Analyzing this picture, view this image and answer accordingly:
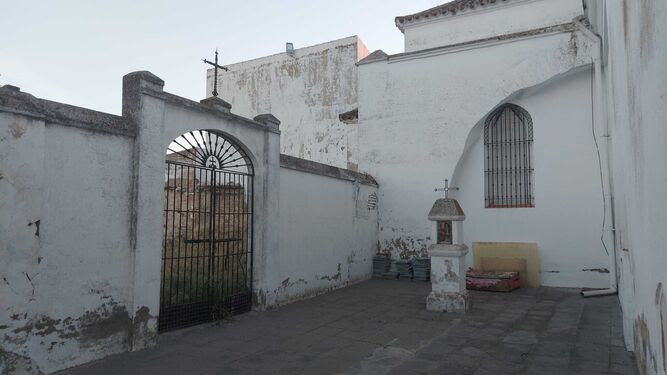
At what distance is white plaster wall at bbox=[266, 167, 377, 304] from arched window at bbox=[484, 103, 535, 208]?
9.84 ft

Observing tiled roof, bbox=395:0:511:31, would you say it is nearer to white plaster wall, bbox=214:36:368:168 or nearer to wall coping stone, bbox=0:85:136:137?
white plaster wall, bbox=214:36:368:168

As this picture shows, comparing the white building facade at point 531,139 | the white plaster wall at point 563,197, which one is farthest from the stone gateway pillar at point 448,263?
the white plaster wall at point 563,197

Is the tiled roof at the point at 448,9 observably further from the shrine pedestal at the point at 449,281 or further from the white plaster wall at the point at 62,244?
the white plaster wall at the point at 62,244

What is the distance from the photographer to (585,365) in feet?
14.8

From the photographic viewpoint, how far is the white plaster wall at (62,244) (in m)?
3.96

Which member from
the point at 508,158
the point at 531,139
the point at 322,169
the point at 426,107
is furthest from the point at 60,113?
the point at 531,139

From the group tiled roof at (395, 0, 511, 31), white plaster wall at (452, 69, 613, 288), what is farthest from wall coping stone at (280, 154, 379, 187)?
tiled roof at (395, 0, 511, 31)

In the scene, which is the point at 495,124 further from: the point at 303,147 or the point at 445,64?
the point at 303,147

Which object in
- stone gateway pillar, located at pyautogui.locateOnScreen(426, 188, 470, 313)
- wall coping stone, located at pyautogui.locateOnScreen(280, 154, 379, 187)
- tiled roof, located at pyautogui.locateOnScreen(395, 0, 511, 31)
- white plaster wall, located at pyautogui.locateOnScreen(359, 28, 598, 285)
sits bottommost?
stone gateway pillar, located at pyautogui.locateOnScreen(426, 188, 470, 313)

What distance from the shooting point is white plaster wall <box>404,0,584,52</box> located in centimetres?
1200

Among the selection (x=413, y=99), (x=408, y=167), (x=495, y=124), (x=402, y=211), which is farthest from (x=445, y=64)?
(x=402, y=211)

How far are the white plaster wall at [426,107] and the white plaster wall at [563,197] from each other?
0.45 meters

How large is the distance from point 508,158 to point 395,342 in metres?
6.72

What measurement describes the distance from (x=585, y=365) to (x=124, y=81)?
6.02 metres
